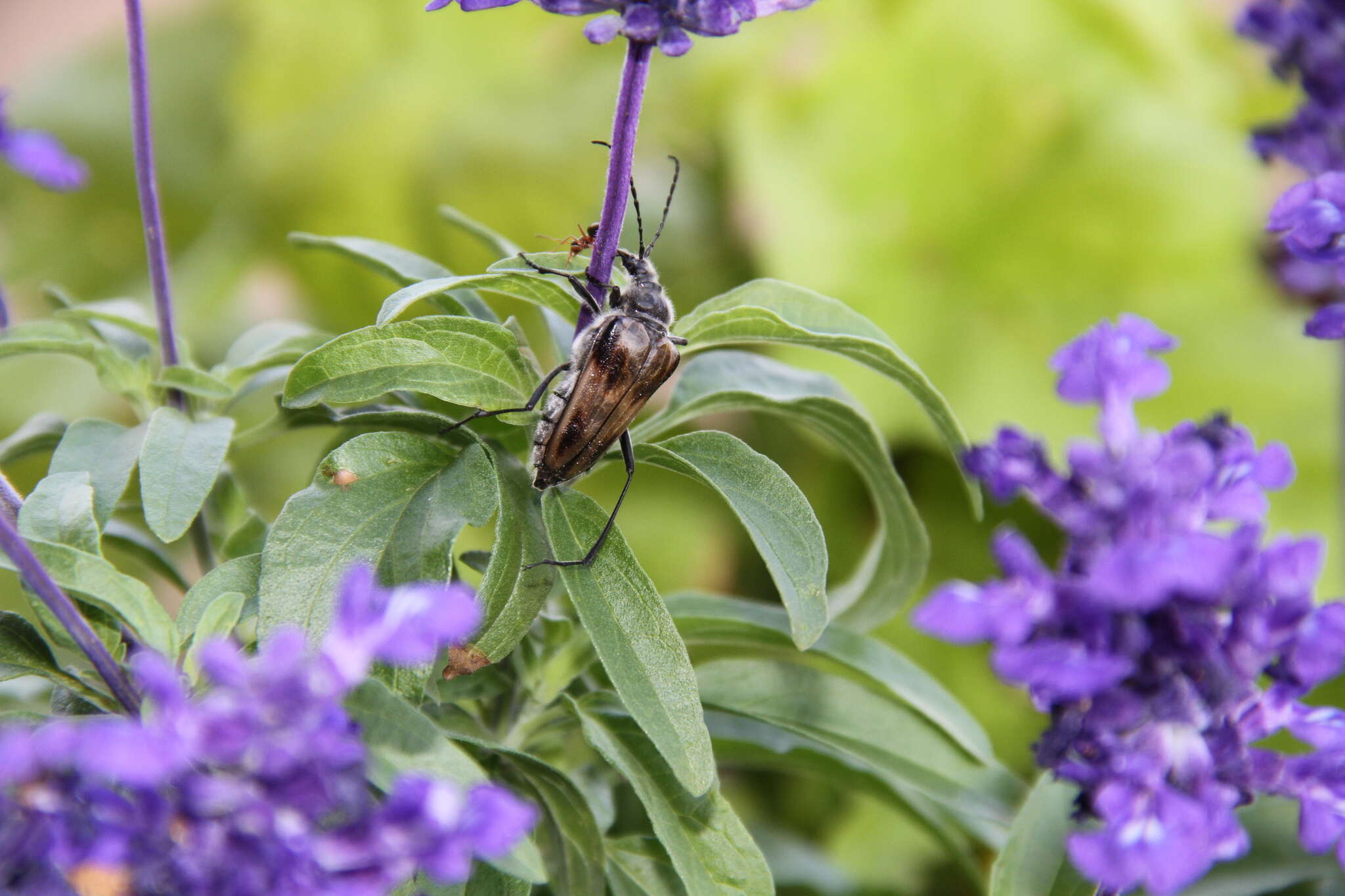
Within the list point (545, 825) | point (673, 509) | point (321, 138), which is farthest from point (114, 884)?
point (321, 138)

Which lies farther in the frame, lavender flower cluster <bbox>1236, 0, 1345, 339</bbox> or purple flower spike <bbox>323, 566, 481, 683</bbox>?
lavender flower cluster <bbox>1236, 0, 1345, 339</bbox>

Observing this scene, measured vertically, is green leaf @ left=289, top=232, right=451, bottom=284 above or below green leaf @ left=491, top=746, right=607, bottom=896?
above

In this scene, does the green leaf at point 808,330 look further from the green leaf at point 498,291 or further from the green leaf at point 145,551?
the green leaf at point 145,551

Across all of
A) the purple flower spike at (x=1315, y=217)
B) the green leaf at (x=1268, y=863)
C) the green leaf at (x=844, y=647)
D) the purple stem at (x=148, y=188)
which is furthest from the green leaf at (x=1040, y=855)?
the purple stem at (x=148, y=188)

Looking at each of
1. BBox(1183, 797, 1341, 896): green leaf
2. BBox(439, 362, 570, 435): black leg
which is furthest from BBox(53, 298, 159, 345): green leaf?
BBox(1183, 797, 1341, 896): green leaf

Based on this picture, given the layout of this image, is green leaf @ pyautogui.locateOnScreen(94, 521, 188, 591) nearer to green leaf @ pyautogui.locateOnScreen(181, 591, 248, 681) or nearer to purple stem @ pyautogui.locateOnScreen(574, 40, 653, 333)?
green leaf @ pyautogui.locateOnScreen(181, 591, 248, 681)

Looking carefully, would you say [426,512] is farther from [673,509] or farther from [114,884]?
[673,509]

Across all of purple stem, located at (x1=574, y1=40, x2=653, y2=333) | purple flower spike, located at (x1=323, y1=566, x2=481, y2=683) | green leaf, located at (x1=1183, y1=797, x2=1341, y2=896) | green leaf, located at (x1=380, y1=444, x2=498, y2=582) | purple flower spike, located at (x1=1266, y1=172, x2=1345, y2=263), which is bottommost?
green leaf, located at (x1=1183, y1=797, x2=1341, y2=896)
